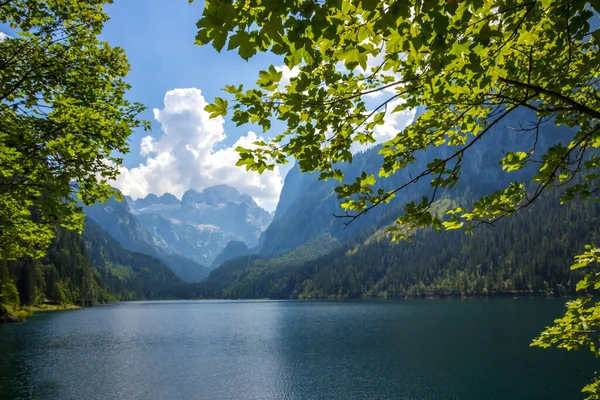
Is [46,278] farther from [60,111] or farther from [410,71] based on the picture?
[410,71]

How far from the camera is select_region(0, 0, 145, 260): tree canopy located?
36.6ft

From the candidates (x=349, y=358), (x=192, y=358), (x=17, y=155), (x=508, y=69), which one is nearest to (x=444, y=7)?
(x=508, y=69)

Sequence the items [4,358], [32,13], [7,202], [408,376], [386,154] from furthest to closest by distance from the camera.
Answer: [4,358], [408,376], [7,202], [32,13], [386,154]

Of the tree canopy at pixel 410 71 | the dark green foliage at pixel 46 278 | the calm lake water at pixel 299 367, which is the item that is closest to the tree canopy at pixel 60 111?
the tree canopy at pixel 410 71

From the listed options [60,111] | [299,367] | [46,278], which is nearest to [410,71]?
[60,111]

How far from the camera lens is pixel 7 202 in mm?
13656

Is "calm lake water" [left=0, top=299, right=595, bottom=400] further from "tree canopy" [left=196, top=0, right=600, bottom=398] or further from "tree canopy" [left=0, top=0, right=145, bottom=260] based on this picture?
"tree canopy" [left=196, top=0, right=600, bottom=398]

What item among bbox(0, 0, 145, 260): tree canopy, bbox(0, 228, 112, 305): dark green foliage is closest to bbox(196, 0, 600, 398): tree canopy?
bbox(0, 0, 145, 260): tree canopy

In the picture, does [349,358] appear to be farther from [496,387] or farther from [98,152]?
[98,152]

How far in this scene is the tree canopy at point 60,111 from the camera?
1116 centimetres

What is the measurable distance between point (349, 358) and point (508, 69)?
190ft

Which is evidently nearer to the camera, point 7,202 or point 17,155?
point 17,155

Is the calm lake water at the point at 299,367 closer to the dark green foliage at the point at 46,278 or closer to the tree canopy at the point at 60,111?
the tree canopy at the point at 60,111

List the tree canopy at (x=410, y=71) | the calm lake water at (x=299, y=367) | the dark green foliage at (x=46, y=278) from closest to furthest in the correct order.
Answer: the tree canopy at (x=410, y=71), the calm lake water at (x=299, y=367), the dark green foliage at (x=46, y=278)
